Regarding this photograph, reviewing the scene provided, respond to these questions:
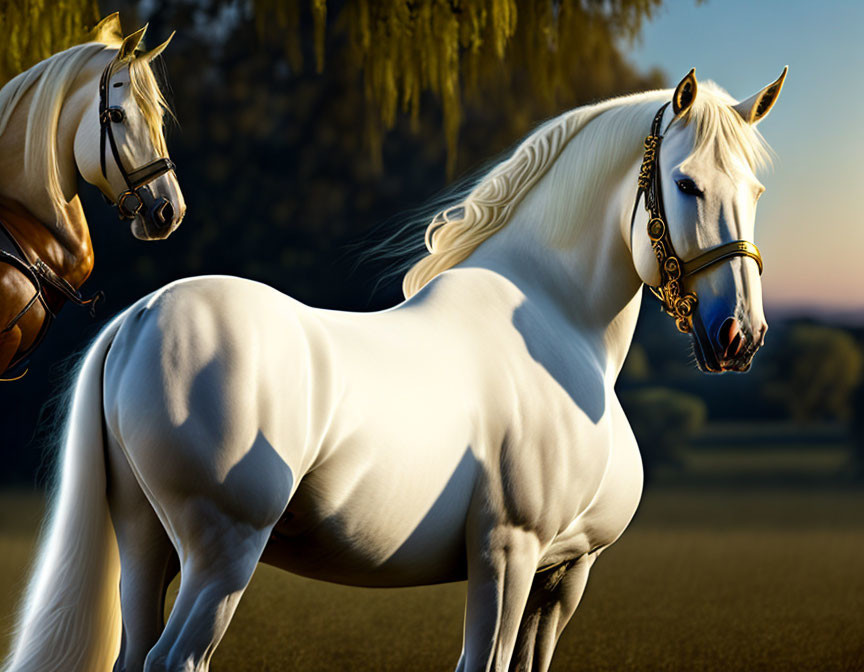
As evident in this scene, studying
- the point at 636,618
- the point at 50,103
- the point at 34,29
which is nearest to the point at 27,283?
the point at 50,103

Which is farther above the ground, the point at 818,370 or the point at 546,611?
the point at 546,611

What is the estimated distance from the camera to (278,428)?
48.1 inches

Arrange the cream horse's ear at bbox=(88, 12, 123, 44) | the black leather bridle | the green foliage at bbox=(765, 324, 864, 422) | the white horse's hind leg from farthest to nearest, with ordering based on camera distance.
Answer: the green foliage at bbox=(765, 324, 864, 422) < the cream horse's ear at bbox=(88, 12, 123, 44) < the black leather bridle < the white horse's hind leg

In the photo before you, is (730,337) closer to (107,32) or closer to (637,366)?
(107,32)

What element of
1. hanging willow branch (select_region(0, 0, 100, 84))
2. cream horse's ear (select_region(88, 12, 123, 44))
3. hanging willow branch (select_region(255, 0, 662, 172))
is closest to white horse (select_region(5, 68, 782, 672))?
Result: cream horse's ear (select_region(88, 12, 123, 44))

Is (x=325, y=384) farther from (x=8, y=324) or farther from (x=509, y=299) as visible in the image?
(x=8, y=324)

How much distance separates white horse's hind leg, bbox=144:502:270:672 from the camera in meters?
1.17

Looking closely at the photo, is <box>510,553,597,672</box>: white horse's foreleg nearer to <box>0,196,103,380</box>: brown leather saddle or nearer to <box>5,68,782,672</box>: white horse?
<box>5,68,782,672</box>: white horse

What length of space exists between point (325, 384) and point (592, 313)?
634 mm

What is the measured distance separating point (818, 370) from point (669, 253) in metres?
7.23

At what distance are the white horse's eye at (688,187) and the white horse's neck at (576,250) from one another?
0.17 m

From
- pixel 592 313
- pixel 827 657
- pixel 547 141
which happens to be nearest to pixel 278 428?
pixel 592 313

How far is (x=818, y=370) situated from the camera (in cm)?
815

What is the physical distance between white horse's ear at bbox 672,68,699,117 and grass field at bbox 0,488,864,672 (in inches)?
48.7
